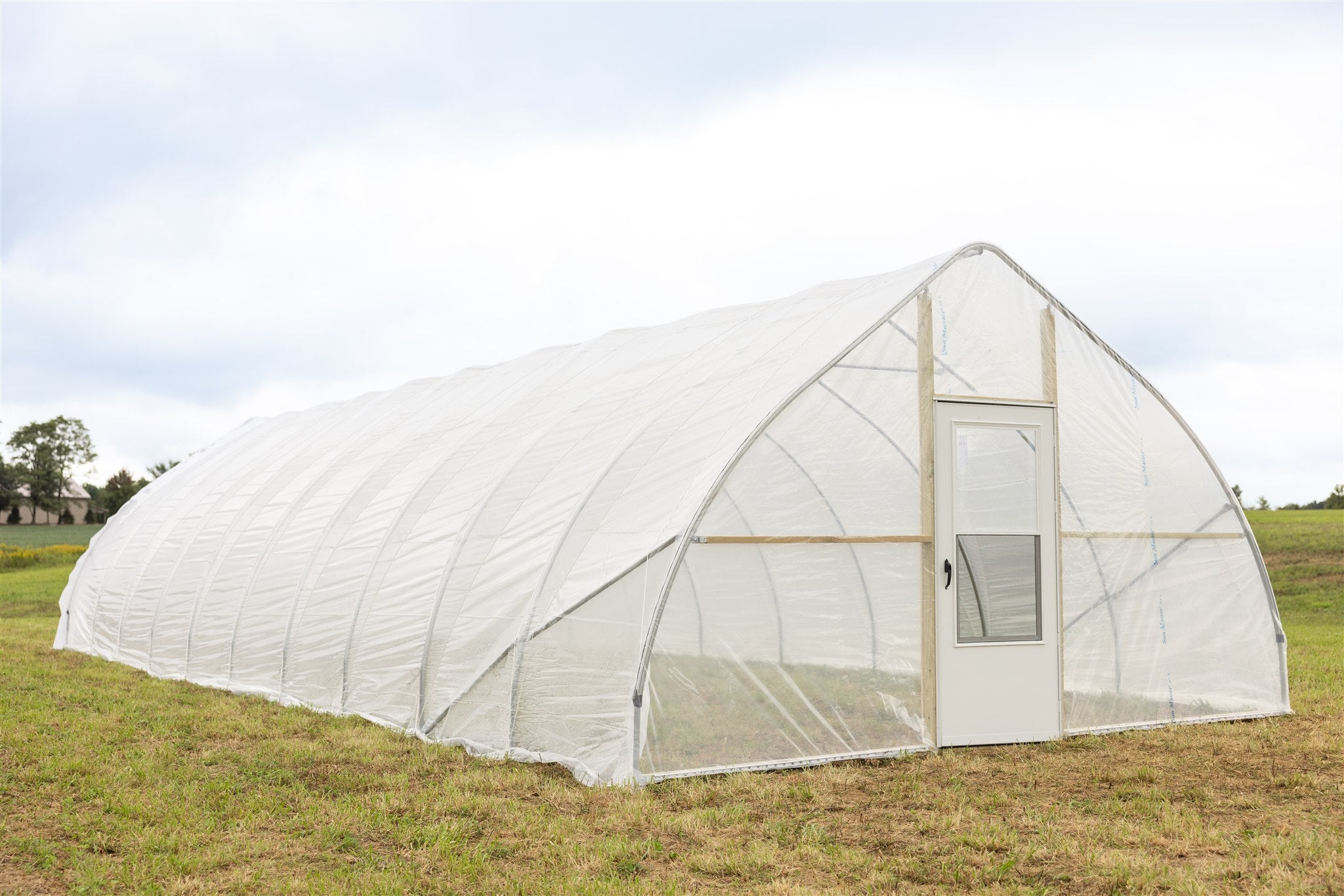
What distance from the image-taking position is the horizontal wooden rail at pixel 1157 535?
9281 millimetres

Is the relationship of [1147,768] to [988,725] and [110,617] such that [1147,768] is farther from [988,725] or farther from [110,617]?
[110,617]

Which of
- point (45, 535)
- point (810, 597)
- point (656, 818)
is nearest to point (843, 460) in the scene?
point (810, 597)

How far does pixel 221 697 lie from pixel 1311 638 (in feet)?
47.1

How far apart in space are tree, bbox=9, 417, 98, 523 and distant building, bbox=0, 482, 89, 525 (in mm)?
299

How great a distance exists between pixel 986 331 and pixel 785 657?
309 cm

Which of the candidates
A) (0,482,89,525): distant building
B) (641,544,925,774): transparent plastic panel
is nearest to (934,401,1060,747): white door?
(641,544,925,774): transparent plastic panel

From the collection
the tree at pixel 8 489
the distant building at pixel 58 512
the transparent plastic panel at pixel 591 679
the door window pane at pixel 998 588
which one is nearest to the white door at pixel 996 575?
the door window pane at pixel 998 588

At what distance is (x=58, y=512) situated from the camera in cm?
6744

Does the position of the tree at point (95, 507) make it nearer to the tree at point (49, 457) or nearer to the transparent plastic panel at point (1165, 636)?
the tree at point (49, 457)

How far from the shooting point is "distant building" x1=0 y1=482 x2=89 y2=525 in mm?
66125

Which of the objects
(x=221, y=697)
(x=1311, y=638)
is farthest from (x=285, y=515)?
(x=1311, y=638)

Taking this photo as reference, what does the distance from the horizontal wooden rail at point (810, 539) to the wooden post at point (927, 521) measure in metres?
0.15

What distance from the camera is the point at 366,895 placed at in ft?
17.7

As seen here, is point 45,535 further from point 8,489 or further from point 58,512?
point 58,512
